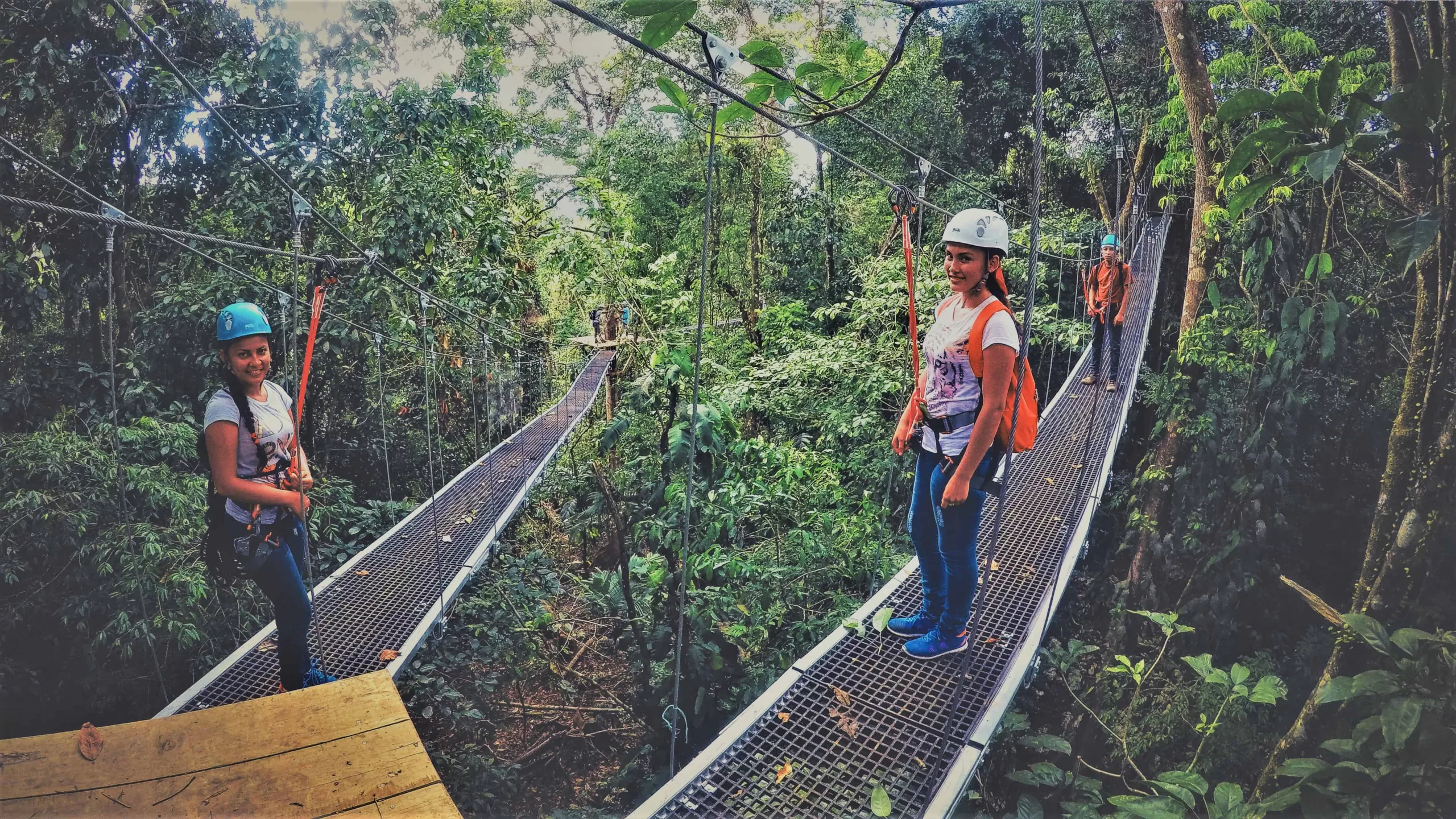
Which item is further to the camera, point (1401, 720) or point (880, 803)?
point (880, 803)

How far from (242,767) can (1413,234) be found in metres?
1.54

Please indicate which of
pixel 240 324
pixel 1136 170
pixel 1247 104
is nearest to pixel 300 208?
pixel 240 324

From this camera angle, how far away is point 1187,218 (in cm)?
364

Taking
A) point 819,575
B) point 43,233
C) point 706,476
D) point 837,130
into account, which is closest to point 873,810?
point 706,476

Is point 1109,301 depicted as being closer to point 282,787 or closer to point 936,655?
point 936,655

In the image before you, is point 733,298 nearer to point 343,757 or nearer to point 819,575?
point 819,575

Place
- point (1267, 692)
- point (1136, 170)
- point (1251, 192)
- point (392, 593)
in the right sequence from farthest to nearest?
point (1136, 170), point (392, 593), point (1267, 692), point (1251, 192)

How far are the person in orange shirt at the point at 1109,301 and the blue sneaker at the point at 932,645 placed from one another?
6.77ft

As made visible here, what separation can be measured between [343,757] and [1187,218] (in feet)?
14.1

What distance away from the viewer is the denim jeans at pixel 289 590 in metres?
1.27

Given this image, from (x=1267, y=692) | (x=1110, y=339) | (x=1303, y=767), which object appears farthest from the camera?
(x=1110, y=339)

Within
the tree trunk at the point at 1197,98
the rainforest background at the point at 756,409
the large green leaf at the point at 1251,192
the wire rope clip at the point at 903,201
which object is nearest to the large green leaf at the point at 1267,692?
the rainforest background at the point at 756,409

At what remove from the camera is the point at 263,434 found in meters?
1.18

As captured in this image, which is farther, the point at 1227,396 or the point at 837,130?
the point at 837,130
